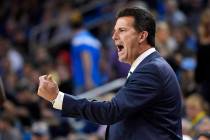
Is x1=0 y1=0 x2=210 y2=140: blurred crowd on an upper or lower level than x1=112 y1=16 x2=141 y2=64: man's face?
lower

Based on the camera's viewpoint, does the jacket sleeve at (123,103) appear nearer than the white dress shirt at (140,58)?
Yes

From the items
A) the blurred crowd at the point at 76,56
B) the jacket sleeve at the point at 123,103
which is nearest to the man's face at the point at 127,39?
the jacket sleeve at the point at 123,103

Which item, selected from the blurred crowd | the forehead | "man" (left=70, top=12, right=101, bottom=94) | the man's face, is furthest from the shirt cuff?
"man" (left=70, top=12, right=101, bottom=94)

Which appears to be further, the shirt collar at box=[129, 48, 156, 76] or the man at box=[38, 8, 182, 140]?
the shirt collar at box=[129, 48, 156, 76]

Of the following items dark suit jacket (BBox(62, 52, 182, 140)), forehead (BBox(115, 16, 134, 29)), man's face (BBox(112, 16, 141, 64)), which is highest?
forehead (BBox(115, 16, 134, 29))

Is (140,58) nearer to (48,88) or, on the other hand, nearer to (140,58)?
(140,58)

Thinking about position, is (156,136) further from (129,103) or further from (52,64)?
(52,64)

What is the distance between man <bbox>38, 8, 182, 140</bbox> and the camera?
401cm

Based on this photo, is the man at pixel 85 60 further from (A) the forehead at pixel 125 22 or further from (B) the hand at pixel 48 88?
(B) the hand at pixel 48 88

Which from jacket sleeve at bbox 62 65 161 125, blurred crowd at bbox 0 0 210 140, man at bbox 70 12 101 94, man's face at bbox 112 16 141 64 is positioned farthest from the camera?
man at bbox 70 12 101 94

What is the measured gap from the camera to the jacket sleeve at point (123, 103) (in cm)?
398

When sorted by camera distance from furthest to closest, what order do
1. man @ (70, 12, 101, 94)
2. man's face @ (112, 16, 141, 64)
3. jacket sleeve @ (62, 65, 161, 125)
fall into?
man @ (70, 12, 101, 94) → man's face @ (112, 16, 141, 64) → jacket sleeve @ (62, 65, 161, 125)

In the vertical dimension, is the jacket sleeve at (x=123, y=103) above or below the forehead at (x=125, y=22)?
below

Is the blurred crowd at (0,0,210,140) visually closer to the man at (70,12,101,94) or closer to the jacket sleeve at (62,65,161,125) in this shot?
the man at (70,12,101,94)
